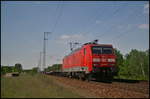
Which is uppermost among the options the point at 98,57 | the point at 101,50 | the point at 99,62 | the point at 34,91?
the point at 101,50

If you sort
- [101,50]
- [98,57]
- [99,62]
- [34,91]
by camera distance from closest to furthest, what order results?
[34,91] → [99,62] → [98,57] → [101,50]

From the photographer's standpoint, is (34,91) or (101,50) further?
(101,50)

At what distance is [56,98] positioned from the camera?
968 centimetres

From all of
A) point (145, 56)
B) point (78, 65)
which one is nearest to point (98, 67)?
point (78, 65)

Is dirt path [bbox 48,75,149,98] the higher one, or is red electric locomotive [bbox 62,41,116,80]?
red electric locomotive [bbox 62,41,116,80]

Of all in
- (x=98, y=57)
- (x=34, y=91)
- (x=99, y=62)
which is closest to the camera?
(x=34, y=91)

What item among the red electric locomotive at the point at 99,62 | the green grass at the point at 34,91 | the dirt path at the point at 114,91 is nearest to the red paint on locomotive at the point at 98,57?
the red electric locomotive at the point at 99,62

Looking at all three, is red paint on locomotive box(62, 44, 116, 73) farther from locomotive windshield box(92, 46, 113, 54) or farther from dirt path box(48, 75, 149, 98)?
dirt path box(48, 75, 149, 98)

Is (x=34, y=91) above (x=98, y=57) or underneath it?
underneath

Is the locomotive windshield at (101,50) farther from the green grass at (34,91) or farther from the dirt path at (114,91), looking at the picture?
the green grass at (34,91)

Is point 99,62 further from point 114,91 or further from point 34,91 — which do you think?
point 34,91

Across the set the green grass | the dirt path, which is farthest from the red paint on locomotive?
the green grass

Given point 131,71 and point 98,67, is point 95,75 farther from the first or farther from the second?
point 131,71

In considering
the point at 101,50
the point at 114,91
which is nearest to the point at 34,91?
the point at 114,91
